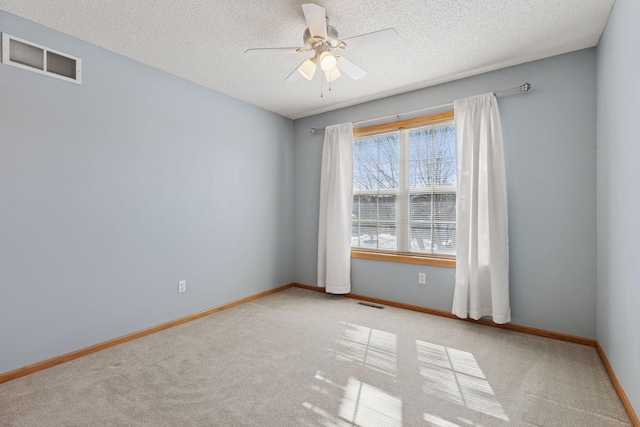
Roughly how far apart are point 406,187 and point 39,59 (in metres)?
3.52

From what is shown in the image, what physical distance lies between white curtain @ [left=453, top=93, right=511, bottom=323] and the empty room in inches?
0.8

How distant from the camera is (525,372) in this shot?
220 cm

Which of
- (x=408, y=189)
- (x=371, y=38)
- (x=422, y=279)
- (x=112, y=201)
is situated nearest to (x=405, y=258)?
(x=422, y=279)

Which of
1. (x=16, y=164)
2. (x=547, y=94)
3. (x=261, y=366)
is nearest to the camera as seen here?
(x=16, y=164)

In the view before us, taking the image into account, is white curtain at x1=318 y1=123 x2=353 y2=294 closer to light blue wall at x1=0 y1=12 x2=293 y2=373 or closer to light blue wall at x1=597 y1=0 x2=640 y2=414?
light blue wall at x1=0 y1=12 x2=293 y2=373

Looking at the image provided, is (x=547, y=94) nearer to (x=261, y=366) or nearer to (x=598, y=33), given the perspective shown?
(x=598, y=33)

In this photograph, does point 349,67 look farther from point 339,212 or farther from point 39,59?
point 39,59

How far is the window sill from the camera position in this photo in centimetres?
333

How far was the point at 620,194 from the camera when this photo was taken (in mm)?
1918

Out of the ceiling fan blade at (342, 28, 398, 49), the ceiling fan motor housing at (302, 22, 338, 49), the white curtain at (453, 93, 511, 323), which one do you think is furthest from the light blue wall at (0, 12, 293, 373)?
the white curtain at (453, 93, 511, 323)

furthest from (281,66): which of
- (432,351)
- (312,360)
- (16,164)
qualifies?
(432,351)

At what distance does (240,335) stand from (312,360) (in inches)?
32.7

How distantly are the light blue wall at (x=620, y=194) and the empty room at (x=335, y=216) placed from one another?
3 centimetres

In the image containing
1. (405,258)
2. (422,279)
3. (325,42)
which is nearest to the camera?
(325,42)
